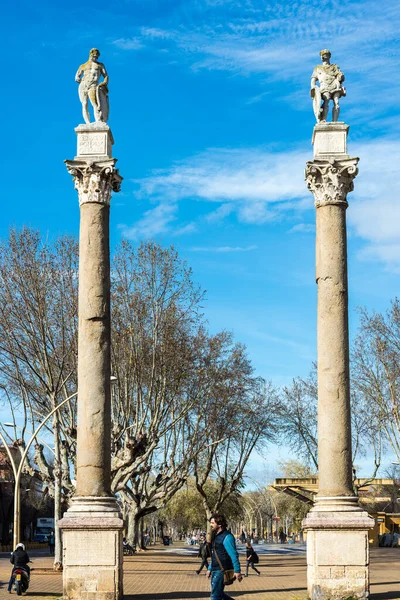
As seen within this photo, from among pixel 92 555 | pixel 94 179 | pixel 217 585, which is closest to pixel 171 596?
pixel 92 555

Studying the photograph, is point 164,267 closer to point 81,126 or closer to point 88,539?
point 81,126

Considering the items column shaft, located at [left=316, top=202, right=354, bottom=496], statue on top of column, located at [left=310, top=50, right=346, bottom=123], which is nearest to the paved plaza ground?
column shaft, located at [left=316, top=202, right=354, bottom=496]

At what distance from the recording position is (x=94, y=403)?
68.1 feet

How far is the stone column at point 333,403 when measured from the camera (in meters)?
19.7

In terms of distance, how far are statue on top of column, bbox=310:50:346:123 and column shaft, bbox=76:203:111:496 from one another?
18.5 ft

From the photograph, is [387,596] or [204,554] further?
[204,554]

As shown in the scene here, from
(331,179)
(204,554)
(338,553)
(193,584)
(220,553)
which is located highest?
(331,179)

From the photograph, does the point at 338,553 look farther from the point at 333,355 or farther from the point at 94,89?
the point at 94,89

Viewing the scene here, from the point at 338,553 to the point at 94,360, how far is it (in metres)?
6.51

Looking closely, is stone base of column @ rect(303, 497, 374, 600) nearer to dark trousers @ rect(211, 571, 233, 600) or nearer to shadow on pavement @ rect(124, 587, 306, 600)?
shadow on pavement @ rect(124, 587, 306, 600)

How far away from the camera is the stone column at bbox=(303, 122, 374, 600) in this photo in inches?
777

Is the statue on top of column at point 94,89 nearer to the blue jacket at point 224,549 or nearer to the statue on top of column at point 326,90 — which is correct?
the statue on top of column at point 326,90

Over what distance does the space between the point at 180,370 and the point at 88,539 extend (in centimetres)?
2166

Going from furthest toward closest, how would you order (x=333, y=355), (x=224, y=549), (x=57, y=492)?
(x=57, y=492) < (x=333, y=355) < (x=224, y=549)
